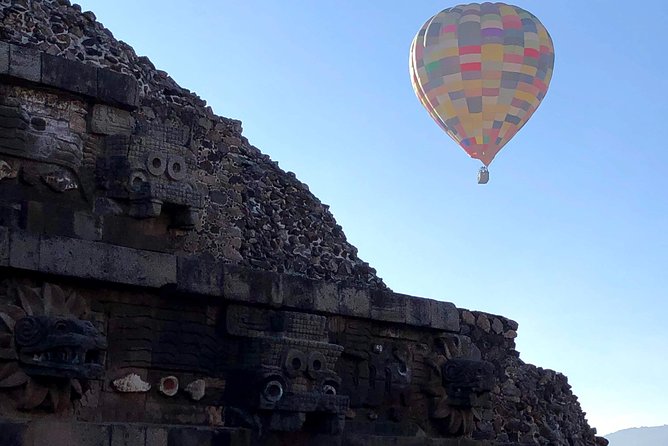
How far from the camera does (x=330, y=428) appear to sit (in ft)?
30.7

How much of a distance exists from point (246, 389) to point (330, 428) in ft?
2.07

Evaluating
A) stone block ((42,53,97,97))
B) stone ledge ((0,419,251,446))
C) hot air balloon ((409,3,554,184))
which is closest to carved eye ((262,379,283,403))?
stone ledge ((0,419,251,446))

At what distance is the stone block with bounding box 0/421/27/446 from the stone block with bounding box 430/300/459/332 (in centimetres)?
365

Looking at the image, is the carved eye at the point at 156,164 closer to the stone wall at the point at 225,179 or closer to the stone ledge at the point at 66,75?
the stone ledge at the point at 66,75

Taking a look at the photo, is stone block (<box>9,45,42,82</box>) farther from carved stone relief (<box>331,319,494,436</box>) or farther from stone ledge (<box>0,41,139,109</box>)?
carved stone relief (<box>331,319,494,436</box>)

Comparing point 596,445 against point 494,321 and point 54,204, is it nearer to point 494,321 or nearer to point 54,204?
point 494,321

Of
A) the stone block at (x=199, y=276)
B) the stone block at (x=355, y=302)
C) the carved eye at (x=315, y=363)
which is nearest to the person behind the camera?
the stone block at (x=199, y=276)

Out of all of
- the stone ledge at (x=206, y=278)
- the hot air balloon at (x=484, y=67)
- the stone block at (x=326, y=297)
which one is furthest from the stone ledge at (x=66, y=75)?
the hot air balloon at (x=484, y=67)

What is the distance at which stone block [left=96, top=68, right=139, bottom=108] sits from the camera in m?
8.84

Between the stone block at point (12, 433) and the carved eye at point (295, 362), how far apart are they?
6.44 feet

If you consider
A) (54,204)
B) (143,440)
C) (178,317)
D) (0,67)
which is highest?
(0,67)

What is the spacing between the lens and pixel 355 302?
990 cm

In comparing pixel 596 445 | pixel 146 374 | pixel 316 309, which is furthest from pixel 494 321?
pixel 146 374

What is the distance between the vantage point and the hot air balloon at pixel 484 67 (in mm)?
22016
